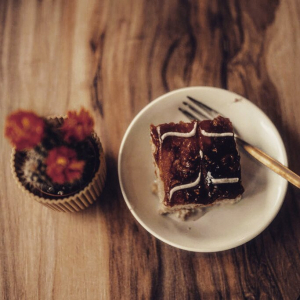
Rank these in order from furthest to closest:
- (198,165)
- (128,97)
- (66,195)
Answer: (128,97) → (198,165) → (66,195)

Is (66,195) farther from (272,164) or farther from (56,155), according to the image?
(272,164)

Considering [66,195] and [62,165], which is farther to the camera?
[66,195]

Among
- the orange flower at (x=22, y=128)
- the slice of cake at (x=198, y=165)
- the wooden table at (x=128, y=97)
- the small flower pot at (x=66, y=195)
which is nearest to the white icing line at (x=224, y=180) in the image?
the slice of cake at (x=198, y=165)

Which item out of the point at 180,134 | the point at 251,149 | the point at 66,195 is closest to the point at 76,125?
the point at 66,195

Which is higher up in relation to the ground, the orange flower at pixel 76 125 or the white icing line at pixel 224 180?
the orange flower at pixel 76 125

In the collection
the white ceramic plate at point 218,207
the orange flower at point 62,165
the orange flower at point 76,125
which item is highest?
the orange flower at point 76,125

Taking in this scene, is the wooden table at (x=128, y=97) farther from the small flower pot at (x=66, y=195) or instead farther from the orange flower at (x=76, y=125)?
the orange flower at (x=76, y=125)

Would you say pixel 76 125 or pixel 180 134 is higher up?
pixel 76 125

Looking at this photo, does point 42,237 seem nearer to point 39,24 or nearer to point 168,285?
point 168,285
